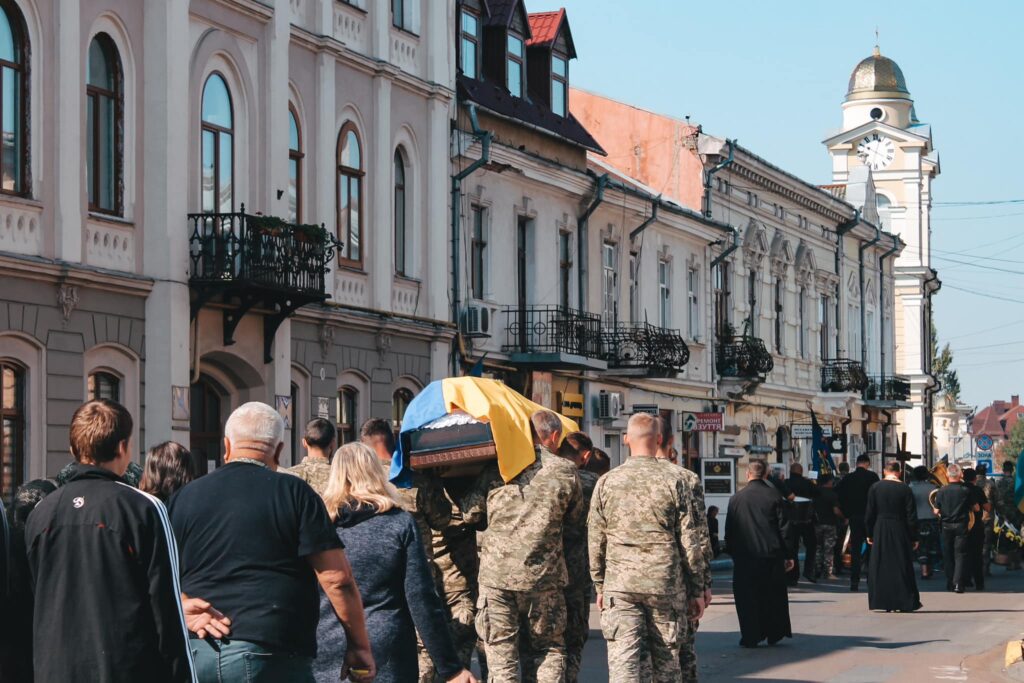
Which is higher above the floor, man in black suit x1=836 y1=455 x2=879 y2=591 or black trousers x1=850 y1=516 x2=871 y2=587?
man in black suit x1=836 y1=455 x2=879 y2=591

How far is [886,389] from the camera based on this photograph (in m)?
57.9

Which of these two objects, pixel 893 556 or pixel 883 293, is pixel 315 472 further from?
pixel 883 293

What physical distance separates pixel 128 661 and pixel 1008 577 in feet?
80.9

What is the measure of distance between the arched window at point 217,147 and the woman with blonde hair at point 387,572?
48.2 ft

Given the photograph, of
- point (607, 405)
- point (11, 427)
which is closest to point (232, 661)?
point (11, 427)

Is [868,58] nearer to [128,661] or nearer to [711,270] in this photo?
[711,270]

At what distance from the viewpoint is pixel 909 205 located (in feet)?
258

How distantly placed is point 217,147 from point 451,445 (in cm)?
1342

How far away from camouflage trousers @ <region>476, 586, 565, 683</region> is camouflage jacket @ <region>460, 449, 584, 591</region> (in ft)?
0.25

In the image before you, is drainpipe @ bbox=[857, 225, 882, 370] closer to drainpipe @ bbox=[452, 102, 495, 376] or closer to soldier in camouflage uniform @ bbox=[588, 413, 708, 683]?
drainpipe @ bbox=[452, 102, 495, 376]

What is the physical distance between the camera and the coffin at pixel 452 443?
33.0ft

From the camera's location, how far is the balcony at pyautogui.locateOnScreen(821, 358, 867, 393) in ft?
174

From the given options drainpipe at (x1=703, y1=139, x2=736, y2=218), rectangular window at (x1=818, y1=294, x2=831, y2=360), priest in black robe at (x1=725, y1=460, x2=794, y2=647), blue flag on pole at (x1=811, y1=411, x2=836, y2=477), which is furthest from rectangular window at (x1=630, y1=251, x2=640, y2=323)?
priest in black robe at (x1=725, y1=460, x2=794, y2=647)

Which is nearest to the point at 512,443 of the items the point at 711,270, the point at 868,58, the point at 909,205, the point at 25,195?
the point at 25,195
